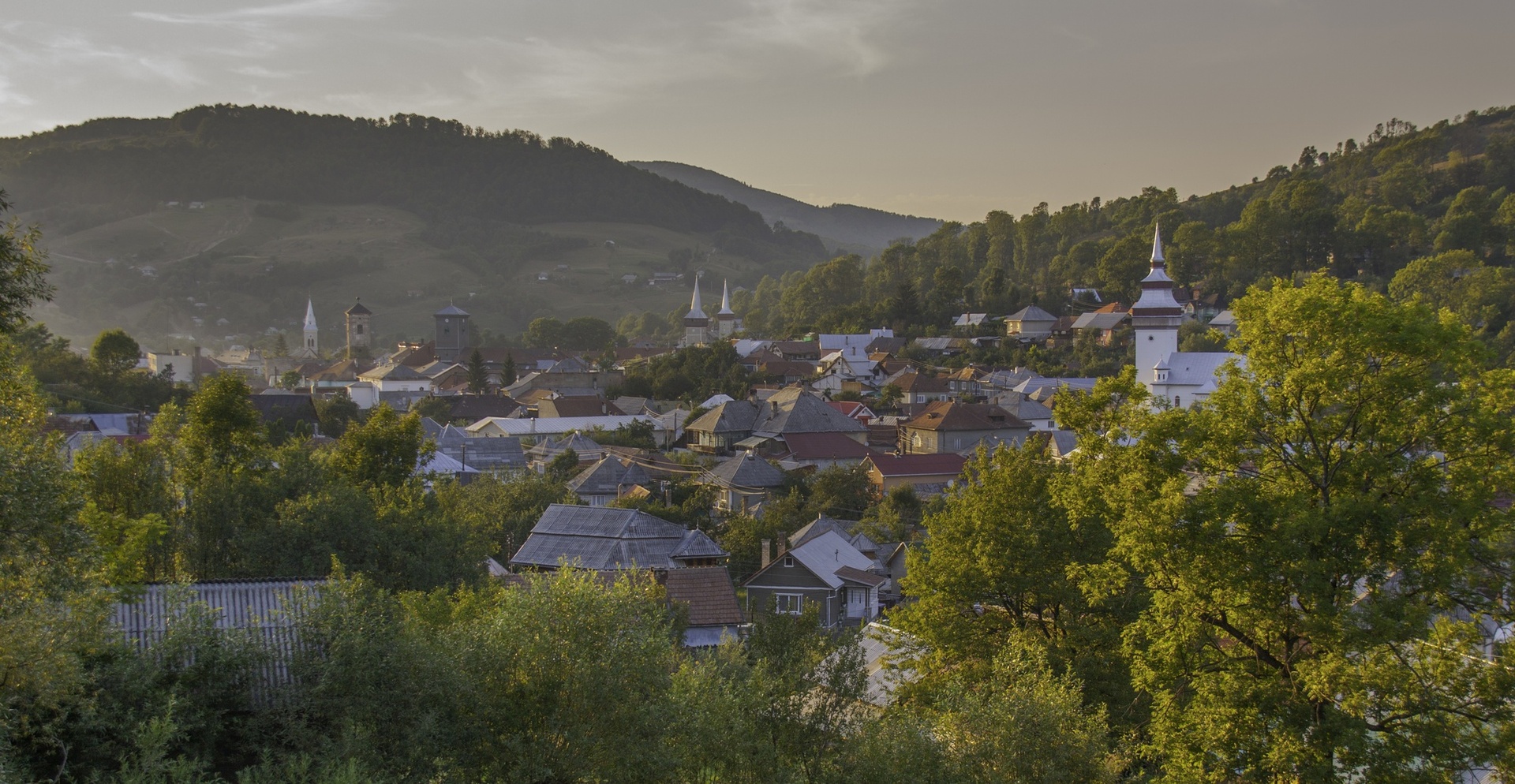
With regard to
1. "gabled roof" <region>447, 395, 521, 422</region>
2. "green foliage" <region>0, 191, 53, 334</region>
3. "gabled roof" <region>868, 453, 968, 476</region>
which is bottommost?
"gabled roof" <region>868, 453, 968, 476</region>

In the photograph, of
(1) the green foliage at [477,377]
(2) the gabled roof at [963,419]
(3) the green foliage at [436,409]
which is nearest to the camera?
(2) the gabled roof at [963,419]

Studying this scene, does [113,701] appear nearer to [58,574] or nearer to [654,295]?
[58,574]

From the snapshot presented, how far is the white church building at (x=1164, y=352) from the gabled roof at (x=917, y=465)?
1565 cm

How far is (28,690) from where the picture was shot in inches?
309

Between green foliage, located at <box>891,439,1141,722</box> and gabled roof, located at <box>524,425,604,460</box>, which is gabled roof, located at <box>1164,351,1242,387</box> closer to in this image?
gabled roof, located at <box>524,425,604,460</box>

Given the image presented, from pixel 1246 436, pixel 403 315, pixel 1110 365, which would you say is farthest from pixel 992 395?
pixel 403 315

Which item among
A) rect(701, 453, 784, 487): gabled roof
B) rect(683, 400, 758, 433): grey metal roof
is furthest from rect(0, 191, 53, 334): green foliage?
rect(683, 400, 758, 433): grey metal roof

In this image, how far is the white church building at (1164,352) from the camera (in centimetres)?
5334

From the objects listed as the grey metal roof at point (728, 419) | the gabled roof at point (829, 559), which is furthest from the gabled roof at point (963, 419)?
the gabled roof at point (829, 559)

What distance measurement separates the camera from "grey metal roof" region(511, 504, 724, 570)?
27.3 metres

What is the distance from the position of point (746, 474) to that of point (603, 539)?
1361 cm

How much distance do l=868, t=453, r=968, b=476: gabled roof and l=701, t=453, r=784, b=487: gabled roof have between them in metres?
4.27

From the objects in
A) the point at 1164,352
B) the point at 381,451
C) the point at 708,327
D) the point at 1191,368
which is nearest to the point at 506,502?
the point at 381,451

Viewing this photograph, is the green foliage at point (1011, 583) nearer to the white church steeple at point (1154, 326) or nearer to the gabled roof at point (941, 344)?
the white church steeple at point (1154, 326)
